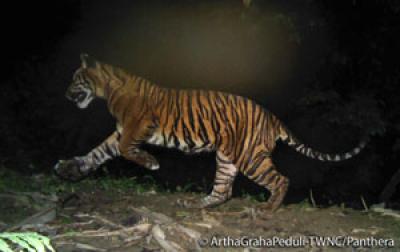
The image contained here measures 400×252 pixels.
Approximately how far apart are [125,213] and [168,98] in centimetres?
167

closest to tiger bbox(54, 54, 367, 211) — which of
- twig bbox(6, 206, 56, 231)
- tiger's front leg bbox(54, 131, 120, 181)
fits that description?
tiger's front leg bbox(54, 131, 120, 181)

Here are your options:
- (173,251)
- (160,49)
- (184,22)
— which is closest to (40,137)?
(160,49)

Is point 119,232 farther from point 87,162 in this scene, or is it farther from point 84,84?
point 84,84

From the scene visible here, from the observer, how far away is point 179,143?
21.2 feet

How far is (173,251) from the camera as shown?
4.40 m

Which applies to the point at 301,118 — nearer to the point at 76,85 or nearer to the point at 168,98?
the point at 168,98

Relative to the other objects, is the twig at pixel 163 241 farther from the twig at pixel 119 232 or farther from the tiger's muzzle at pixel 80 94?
the tiger's muzzle at pixel 80 94

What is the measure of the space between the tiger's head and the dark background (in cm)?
219

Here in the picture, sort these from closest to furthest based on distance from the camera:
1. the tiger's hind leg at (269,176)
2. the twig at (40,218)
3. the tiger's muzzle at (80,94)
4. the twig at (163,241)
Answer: the twig at (163,241) → the twig at (40,218) → the tiger's hind leg at (269,176) → the tiger's muzzle at (80,94)

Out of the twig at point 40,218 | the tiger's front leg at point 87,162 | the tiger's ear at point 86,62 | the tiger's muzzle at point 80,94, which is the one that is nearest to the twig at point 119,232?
the twig at point 40,218

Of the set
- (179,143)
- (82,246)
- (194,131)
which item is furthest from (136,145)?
(82,246)

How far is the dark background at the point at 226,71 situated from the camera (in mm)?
8648

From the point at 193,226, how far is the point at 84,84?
8.47 ft

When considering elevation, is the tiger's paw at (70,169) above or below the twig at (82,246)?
above
